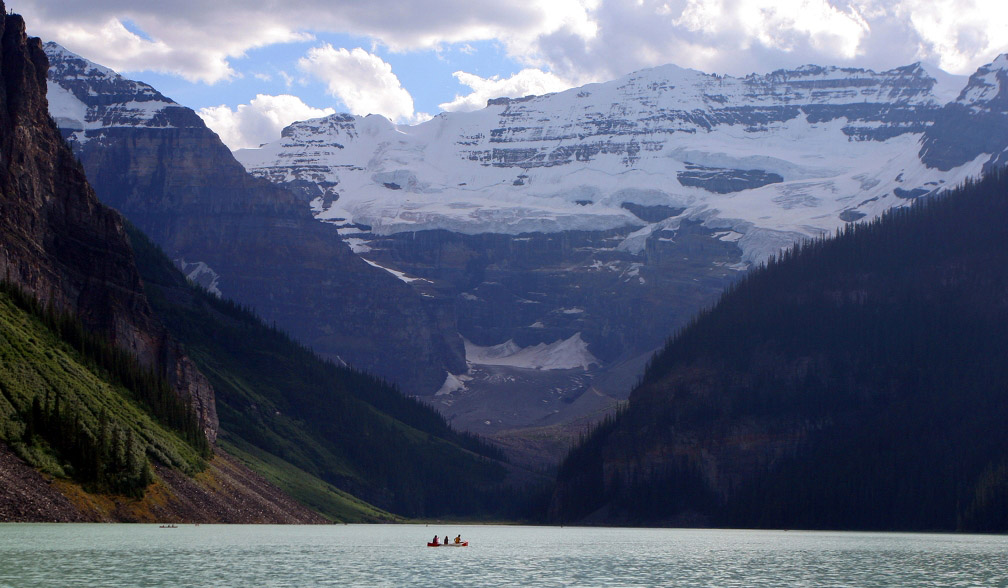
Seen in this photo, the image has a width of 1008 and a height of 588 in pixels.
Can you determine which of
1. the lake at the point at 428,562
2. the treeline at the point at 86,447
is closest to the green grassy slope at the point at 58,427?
the treeline at the point at 86,447

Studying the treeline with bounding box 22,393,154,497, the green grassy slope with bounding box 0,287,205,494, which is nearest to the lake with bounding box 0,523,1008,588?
the treeline with bounding box 22,393,154,497

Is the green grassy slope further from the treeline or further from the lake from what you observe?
the lake

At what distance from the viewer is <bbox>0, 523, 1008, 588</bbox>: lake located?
10912 centimetres

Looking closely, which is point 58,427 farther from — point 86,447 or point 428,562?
point 428,562

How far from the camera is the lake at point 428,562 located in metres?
109

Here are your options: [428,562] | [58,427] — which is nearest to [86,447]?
[58,427]

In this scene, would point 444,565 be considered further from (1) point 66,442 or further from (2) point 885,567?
(1) point 66,442

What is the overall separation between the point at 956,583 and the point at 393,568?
164 feet

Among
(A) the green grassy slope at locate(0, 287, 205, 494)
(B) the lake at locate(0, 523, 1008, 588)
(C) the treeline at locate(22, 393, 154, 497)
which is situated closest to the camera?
(B) the lake at locate(0, 523, 1008, 588)

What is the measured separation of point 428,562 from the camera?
138500 millimetres

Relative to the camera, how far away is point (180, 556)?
126000 mm

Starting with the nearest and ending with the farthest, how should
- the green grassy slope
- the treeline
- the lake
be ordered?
1. the lake
2. the green grassy slope
3. the treeline

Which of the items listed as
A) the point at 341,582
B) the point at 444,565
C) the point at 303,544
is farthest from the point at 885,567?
the point at 303,544

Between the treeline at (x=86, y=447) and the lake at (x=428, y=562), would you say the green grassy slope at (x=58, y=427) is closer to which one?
the treeline at (x=86, y=447)
